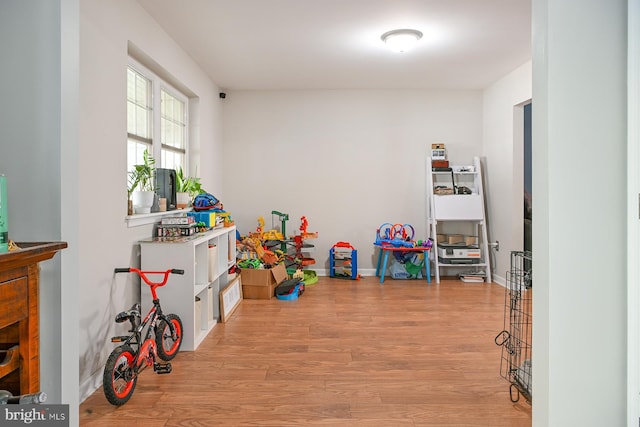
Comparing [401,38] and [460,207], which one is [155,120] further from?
[460,207]

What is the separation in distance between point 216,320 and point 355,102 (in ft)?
11.8

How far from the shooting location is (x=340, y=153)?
19.9 ft

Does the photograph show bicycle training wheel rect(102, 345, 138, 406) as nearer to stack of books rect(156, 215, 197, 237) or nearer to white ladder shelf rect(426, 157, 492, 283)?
stack of books rect(156, 215, 197, 237)

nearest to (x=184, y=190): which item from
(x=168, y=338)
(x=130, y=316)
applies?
(x=168, y=338)

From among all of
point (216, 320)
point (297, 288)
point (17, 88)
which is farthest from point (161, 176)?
point (17, 88)

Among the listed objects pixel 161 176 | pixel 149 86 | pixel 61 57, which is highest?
pixel 149 86

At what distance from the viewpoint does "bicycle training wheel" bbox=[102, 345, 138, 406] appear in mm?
2191

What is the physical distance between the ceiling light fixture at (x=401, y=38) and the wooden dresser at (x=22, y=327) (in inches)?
134

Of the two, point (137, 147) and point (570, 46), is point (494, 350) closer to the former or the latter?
point (570, 46)

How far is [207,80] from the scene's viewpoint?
5207mm

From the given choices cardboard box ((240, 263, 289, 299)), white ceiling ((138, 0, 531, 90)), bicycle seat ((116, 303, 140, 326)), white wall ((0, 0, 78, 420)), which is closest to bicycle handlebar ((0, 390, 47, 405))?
white wall ((0, 0, 78, 420))

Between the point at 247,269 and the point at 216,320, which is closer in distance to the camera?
the point at 216,320

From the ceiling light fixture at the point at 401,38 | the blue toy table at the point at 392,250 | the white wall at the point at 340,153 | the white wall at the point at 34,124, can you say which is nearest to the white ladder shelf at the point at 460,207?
the blue toy table at the point at 392,250

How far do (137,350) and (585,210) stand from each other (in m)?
2.30
